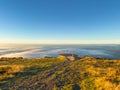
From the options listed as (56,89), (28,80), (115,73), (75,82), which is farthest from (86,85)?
(28,80)

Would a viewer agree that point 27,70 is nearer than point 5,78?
No

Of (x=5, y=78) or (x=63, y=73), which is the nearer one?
(x=5, y=78)

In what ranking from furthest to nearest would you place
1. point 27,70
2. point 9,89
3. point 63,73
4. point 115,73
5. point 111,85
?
point 27,70, point 63,73, point 115,73, point 9,89, point 111,85

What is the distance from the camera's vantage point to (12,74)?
2978cm

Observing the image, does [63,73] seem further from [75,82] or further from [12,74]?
[12,74]

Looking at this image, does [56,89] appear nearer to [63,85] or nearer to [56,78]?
[63,85]

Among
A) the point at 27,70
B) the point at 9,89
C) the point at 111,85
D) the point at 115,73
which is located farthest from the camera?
the point at 27,70

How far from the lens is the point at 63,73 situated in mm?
29625

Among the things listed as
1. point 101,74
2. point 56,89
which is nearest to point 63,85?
point 56,89

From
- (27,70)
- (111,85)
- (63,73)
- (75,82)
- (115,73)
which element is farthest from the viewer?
(27,70)

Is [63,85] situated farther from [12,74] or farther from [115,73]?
[12,74]

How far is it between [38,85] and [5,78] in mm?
7409

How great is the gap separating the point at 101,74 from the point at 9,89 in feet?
47.7

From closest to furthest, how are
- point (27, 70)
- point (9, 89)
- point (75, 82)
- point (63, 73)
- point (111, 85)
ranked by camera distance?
1. point (111, 85)
2. point (9, 89)
3. point (75, 82)
4. point (63, 73)
5. point (27, 70)
